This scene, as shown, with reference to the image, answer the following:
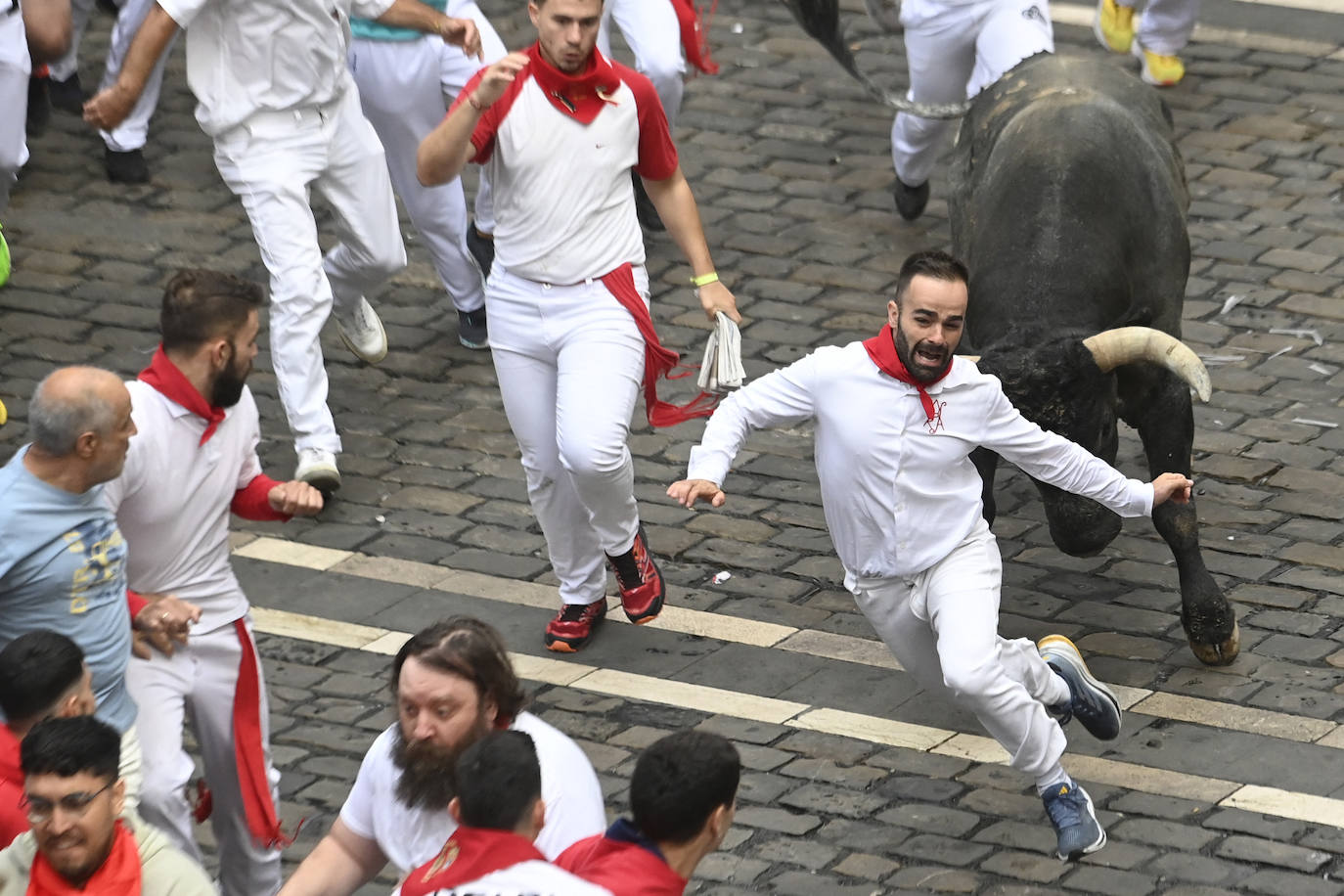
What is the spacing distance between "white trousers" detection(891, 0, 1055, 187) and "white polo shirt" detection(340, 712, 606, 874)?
6.17 metres

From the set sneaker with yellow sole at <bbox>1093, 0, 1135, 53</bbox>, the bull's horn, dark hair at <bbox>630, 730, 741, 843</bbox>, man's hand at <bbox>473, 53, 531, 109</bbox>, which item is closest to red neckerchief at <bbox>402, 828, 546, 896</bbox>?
dark hair at <bbox>630, 730, 741, 843</bbox>

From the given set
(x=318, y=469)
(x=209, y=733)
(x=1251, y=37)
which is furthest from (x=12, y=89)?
(x=1251, y=37)

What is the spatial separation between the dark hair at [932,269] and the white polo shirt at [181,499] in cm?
200

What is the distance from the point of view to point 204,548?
615 cm

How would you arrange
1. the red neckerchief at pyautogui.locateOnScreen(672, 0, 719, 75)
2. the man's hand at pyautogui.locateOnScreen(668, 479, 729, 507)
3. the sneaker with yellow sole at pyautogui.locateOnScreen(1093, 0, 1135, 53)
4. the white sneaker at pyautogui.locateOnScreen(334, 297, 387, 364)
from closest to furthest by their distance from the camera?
the man's hand at pyautogui.locateOnScreen(668, 479, 729, 507) → the white sneaker at pyautogui.locateOnScreen(334, 297, 387, 364) → the red neckerchief at pyautogui.locateOnScreen(672, 0, 719, 75) → the sneaker with yellow sole at pyautogui.locateOnScreen(1093, 0, 1135, 53)

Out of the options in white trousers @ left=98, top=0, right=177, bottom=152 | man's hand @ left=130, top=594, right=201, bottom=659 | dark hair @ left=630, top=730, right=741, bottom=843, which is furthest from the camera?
white trousers @ left=98, top=0, right=177, bottom=152

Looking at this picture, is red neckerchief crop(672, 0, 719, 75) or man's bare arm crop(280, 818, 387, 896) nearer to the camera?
man's bare arm crop(280, 818, 387, 896)

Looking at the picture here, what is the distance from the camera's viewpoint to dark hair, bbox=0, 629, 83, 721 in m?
5.15

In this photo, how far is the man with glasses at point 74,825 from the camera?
4.70 metres

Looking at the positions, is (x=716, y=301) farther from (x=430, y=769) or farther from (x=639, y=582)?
(x=430, y=769)

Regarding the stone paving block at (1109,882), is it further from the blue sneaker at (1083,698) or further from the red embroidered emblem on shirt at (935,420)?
the red embroidered emblem on shirt at (935,420)

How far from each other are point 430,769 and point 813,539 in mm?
4027

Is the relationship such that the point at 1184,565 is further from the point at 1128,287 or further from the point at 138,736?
the point at 138,736

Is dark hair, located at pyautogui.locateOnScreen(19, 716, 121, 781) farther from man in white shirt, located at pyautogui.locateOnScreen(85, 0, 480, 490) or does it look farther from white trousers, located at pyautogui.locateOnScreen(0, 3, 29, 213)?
white trousers, located at pyautogui.locateOnScreen(0, 3, 29, 213)
